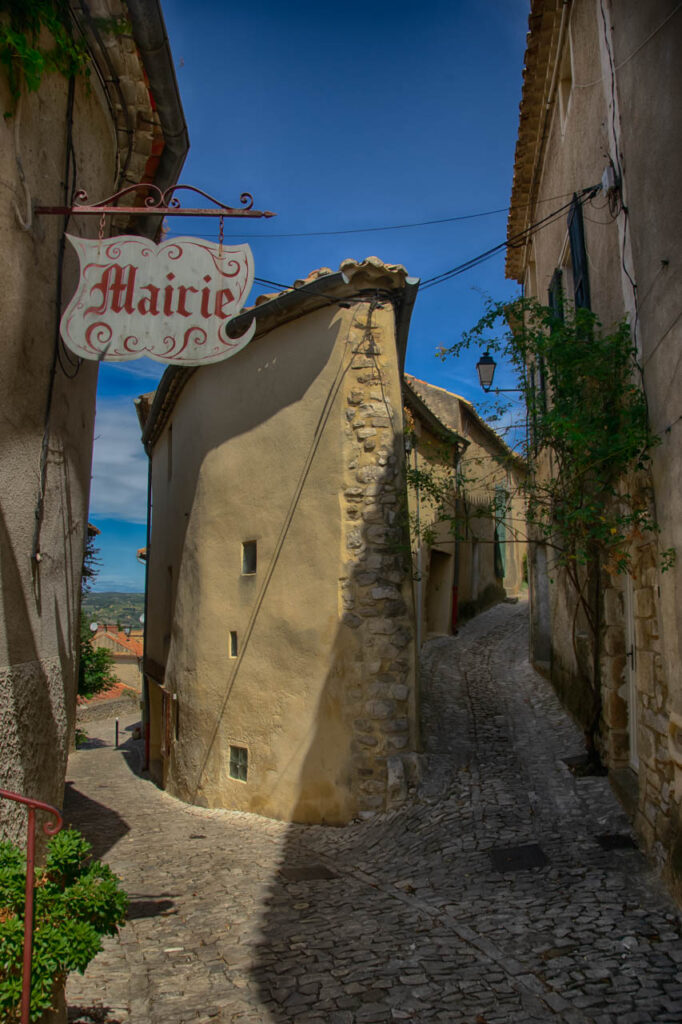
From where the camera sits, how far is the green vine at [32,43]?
15.6 feet

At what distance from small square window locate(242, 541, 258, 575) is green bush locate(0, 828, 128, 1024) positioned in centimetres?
633

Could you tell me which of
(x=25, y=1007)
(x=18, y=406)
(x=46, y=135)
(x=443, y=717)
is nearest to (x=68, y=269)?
Result: (x=46, y=135)

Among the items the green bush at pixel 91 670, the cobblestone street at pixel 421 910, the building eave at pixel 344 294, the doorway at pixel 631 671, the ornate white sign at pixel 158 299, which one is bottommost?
the cobblestone street at pixel 421 910

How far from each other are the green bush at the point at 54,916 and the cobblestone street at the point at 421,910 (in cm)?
109

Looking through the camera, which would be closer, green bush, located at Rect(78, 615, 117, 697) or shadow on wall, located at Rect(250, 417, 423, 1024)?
shadow on wall, located at Rect(250, 417, 423, 1024)

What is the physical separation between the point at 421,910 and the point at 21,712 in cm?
324

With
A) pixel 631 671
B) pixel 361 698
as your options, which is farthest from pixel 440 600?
pixel 631 671

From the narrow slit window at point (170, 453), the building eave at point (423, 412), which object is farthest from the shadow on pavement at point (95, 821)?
the building eave at point (423, 412)

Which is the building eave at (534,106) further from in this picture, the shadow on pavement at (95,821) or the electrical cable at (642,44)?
the shadow on pavement at (95,821)

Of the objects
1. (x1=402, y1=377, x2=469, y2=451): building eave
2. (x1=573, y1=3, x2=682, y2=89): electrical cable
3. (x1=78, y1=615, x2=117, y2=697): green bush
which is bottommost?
(x1=78, y1=615, x2=117, y2=697): green bush

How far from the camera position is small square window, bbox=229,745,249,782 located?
31.5 feet

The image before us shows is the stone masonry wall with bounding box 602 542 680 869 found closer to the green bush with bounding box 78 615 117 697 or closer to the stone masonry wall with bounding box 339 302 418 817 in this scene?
the stone masonry wall with bounding box 339 302 418 817

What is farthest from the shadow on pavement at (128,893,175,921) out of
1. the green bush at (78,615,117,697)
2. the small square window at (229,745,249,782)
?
the green bush at (78,615,117,697)

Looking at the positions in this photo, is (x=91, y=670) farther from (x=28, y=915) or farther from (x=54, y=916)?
(x=28, y=915)
